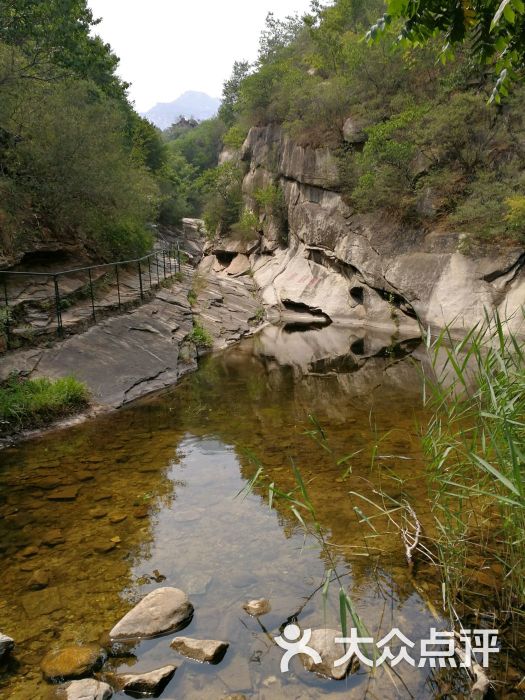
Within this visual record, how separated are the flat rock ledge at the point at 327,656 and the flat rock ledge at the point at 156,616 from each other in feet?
3.43

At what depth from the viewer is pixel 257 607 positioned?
13.7ft

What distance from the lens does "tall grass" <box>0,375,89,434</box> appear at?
27.6ft

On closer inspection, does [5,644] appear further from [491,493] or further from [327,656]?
[491,493]

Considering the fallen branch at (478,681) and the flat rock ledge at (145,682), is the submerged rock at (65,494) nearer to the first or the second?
the flat rock ledge at (145,682)

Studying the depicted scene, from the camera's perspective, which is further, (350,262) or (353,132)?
(353,132)

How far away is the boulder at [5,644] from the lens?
11.7 ft

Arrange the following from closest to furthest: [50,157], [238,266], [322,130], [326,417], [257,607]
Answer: [257,607], [326,417], [50,157], [322,130], [238,266]

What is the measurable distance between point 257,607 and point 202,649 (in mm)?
635

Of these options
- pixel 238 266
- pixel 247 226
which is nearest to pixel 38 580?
pixel 238 266

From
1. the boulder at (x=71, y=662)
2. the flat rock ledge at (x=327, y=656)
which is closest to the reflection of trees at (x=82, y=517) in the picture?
the boulder at (x=71, y=662)

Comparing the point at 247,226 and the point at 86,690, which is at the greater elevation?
the point at 247,226

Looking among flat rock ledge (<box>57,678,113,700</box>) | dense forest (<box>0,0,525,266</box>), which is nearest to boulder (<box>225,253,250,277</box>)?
dense forest (<box>0,0,525,266</box>)

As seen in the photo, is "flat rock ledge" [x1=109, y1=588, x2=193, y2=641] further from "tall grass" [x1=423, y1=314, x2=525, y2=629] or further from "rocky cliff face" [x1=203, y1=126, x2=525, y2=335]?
"rocky cliff face" [x1=203, y1=126, x2=525, y2=335]

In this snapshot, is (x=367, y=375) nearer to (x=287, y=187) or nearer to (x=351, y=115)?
(x=351, y=115)
